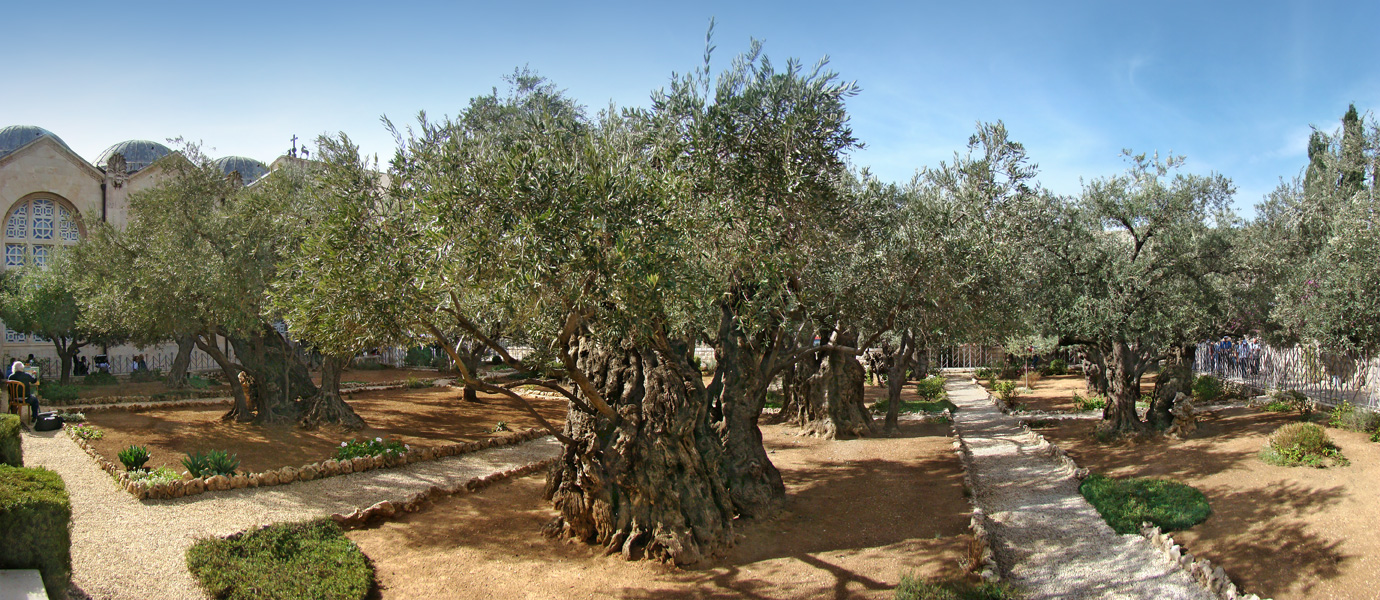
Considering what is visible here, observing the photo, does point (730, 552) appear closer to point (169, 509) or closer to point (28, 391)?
point (169, 509)

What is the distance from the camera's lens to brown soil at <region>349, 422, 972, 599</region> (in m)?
8.16

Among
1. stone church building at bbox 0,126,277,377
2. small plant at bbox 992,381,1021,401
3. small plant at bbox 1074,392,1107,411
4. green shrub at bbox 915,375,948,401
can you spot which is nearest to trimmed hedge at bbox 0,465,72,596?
small plant at bbox 1074,392,1107,411

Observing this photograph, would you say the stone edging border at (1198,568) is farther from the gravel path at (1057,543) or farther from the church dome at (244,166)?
the church dome at (244,166)

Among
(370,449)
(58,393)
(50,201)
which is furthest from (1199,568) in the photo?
(50,201)

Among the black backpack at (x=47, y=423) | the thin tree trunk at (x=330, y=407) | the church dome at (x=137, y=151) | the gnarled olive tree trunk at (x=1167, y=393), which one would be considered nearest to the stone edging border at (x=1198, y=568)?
the gnarled olive tree trunk at (x=1167, y=393)

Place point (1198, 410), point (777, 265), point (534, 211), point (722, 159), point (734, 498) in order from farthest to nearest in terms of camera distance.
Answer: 1. point (1198, 410)
2. point (734, 498)
3. point (722, 159)
4. point (777, 265)
5. point (534, 211)

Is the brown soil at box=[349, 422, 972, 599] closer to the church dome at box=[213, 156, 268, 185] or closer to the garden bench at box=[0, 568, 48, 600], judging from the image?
the garden bench at box=[0, 568, 48, 600]

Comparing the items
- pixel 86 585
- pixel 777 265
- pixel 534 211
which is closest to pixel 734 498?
pixel 777 265

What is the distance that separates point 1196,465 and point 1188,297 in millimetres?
4008

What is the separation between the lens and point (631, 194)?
25.4 ft

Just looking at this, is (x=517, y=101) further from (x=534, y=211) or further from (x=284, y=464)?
(x=534, y=211)

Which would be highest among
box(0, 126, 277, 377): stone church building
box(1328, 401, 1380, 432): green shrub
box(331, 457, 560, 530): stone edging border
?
box(0, 126, 277, 377): stone church building

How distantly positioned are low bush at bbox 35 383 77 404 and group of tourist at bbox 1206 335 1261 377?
36885 millimetres

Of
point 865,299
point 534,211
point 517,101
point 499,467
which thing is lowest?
point 499,467
